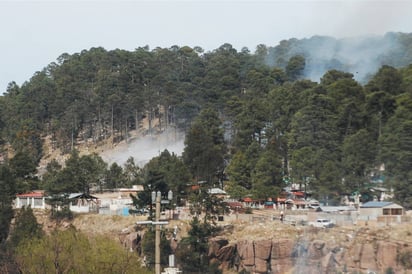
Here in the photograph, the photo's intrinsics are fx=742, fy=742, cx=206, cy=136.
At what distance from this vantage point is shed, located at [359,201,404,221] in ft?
177

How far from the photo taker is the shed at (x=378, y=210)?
53.9 metres

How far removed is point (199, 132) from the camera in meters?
73.2

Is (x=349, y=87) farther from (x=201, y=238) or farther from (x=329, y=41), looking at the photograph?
(x=329, y=41)

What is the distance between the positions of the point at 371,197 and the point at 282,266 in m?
11.6

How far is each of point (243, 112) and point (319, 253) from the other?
31.0 meters

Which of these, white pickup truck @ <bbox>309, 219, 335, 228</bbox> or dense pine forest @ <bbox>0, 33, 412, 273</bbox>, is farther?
dense pine forest @ <bbox>0, 33, 412, 273</bbox>

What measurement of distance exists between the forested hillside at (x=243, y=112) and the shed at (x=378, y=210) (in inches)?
91.7

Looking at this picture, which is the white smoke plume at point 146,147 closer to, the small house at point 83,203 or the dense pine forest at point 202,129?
the dense pine forest at point 202,129

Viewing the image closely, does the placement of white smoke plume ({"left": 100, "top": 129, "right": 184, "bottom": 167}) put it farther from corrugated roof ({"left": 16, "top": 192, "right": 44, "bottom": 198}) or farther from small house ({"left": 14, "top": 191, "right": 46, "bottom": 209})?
small house ({"left": 14, "top": 191, "right": 46, "bottom": 209})

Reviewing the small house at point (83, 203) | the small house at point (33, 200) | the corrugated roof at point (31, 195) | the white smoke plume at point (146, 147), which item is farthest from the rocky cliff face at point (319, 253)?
the white smoke plume at point (146, 147)

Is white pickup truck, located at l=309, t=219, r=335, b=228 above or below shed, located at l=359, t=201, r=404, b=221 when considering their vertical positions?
below

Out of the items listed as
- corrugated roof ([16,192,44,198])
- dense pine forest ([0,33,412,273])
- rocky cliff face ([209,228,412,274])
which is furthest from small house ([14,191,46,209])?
rocky cliff face ([209,228,412,274])

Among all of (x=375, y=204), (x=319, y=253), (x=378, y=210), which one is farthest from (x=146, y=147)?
(x=319, y=253)

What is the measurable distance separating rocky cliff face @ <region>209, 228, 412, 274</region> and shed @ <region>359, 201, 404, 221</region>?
7.34 feet
